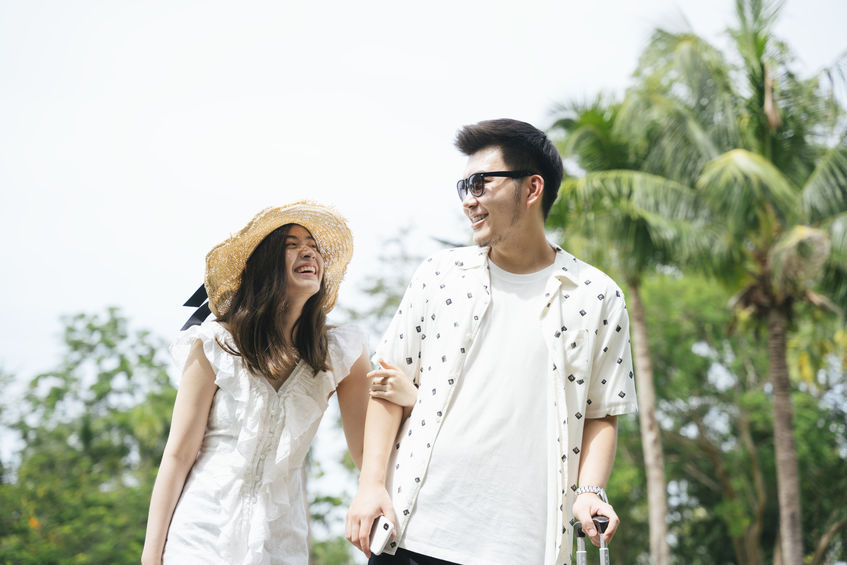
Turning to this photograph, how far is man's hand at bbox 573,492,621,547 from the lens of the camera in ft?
8.38

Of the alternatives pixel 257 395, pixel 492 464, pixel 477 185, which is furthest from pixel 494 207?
pixel 257 395

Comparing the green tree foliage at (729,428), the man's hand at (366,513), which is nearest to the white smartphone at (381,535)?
the man's hand at (366,513)

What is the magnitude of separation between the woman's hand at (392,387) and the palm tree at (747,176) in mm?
12873

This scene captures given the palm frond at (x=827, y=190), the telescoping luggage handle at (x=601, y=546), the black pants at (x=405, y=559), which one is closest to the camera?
the telescoping luggage handle at (x=601, y=546)

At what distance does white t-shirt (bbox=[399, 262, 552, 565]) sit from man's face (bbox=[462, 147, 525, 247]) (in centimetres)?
32

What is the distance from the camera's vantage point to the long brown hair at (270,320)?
3.17 meters

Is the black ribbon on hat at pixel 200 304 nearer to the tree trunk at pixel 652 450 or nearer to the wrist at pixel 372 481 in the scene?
the wrist at pixel 372 481

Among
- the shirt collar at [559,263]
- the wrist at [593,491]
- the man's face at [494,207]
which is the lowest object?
the wrist at [593,491]

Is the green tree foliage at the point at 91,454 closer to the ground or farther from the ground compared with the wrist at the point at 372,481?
closer to the ground

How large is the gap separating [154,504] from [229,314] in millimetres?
758

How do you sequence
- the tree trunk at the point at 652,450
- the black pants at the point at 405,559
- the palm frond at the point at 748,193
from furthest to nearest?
the tree trunk at the point at 652,450, the palm frond at the point at 748,193, the black pants at the point at 405,559

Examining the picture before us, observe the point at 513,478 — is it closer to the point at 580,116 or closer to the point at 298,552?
the point at 298,552

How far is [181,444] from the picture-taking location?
9.96 ft

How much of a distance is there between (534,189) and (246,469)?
1.43 meters
